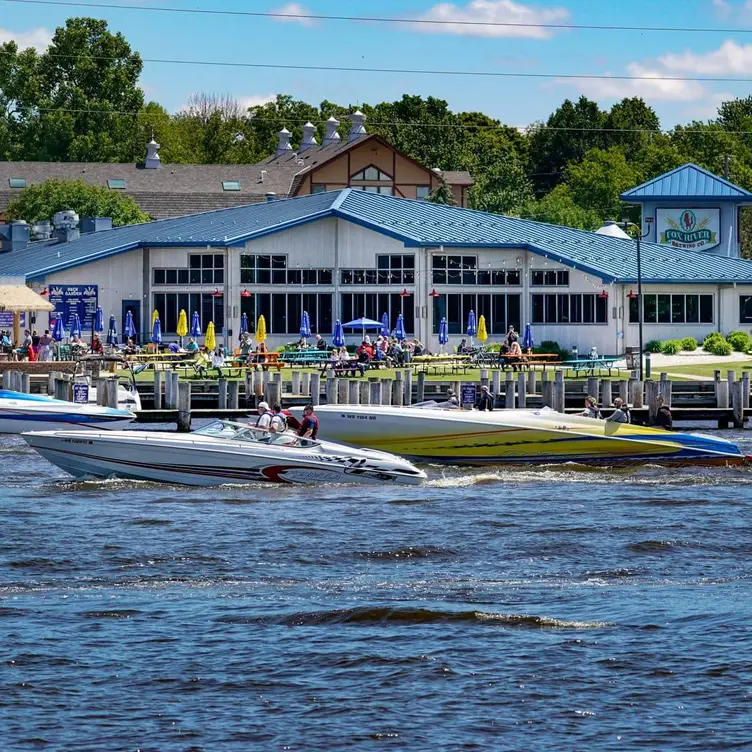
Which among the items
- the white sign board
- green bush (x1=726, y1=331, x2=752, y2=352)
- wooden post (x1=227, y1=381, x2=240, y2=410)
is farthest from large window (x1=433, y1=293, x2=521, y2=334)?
wooden post (x1=227, y1=381, x2=240, y2=410)

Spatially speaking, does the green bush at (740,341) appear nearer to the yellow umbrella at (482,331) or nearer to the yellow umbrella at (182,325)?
the yellow umbrella at (482,331)

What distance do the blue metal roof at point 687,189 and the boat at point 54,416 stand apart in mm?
45728

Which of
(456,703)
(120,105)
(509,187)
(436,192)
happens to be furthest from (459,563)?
(120,105)

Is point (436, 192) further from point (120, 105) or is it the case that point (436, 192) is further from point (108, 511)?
point (108, 511)

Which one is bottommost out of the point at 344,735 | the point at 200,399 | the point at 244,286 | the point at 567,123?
the point at 344,735

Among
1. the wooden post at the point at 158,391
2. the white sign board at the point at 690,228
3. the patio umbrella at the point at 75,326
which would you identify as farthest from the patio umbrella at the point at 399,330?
the white sign board at the point at 690,228

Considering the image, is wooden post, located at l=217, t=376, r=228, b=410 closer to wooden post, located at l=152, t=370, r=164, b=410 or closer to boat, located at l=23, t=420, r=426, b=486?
wooden post, located at l=152, t=370, r=164, b=410

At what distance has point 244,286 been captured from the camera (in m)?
68.0

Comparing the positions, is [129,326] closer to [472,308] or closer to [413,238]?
[413,238]

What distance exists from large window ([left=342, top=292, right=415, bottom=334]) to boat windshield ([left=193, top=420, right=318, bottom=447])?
3730cm

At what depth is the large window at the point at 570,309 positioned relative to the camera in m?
66.6

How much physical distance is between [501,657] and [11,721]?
5.52 meters

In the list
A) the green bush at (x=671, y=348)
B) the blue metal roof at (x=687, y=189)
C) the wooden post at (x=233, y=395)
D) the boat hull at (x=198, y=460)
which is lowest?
the boat hull at (x=198, y=460)

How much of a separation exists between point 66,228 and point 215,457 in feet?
165
